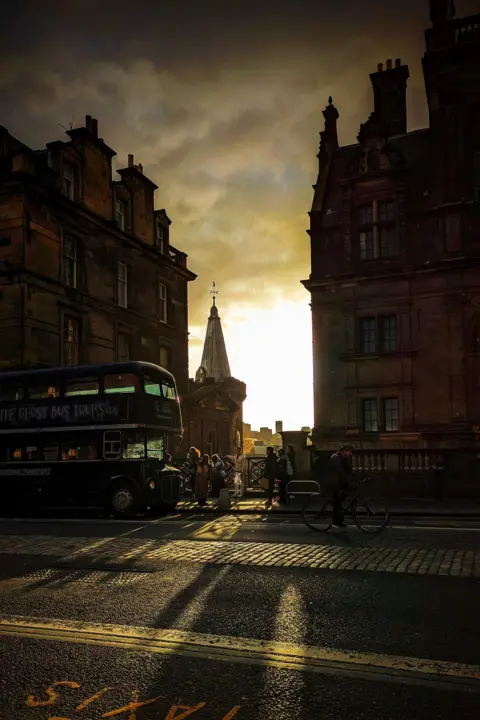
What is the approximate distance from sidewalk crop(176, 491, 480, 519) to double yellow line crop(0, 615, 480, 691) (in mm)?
11403

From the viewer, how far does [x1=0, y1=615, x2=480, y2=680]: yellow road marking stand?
499cm

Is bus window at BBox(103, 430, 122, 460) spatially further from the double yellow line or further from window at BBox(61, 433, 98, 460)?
the double yellow line

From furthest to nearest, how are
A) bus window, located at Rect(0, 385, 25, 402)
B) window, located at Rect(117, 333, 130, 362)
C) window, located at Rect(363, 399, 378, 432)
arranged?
window, located at Rect(117, 333, 130, 362) → window, located at Rect(363, 399, 378, 432) → bus window, located at Rect(0, 385, 25, 402)

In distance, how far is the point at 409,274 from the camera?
28.3m

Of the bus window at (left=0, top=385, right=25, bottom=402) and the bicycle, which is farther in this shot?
the bus window at (left=0, top=385, right=25, bottom=402)

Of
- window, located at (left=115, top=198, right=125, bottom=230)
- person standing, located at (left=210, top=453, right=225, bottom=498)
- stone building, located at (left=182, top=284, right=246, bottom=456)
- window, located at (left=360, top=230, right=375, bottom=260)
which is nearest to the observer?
person standing, located at (left=210, top=453, right=225, bottom=498)

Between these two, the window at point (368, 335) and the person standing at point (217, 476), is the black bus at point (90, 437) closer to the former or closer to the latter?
the person standing at point (217, 476)

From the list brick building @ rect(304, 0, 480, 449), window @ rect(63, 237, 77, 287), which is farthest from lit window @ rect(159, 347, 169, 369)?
brick building @ rect(304, 0, 480, 449)

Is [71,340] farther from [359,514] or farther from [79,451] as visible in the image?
[359,514]

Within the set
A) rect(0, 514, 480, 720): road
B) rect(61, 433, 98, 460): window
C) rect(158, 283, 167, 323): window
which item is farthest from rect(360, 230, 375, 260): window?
rect(0, 514, 480, 720): road

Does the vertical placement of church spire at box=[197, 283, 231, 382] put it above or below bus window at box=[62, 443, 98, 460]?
above

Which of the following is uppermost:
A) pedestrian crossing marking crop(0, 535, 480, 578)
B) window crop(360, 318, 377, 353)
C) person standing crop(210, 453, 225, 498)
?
window crop(360, 318, 377, 353)

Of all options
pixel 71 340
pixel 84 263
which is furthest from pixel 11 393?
pixel 84 263

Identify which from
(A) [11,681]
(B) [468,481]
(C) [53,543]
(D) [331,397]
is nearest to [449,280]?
(D) [331,397]
